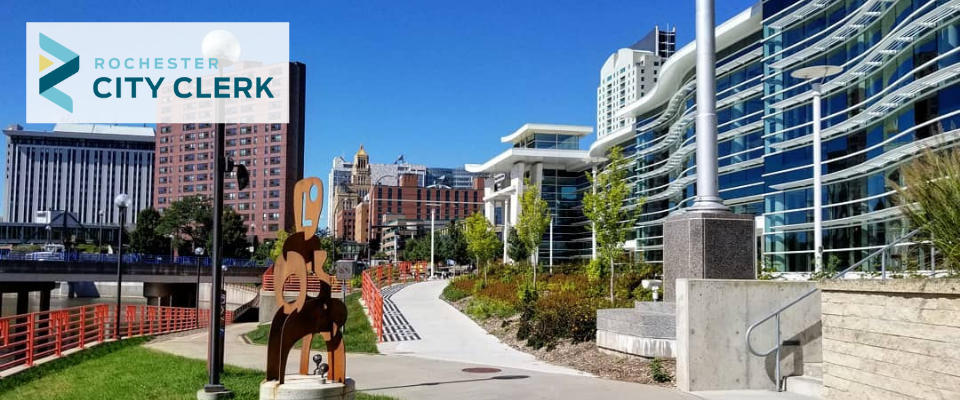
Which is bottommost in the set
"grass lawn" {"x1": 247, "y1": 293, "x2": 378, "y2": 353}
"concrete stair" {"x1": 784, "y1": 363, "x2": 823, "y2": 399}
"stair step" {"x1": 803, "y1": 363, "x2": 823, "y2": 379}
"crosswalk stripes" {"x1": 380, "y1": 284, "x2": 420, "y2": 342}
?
"grass lawn" {"x1": 247, "y1": 293, "x2": 378, "y2": 353}

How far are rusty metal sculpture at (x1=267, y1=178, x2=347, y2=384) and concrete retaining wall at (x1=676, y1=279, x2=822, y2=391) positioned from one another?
4.75m

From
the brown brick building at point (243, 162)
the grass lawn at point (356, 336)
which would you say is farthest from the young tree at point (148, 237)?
the grass lawn at point (356, 336)

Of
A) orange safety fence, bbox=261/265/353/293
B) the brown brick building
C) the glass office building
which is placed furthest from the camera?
the brown brick building

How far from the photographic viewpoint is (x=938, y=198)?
791cm

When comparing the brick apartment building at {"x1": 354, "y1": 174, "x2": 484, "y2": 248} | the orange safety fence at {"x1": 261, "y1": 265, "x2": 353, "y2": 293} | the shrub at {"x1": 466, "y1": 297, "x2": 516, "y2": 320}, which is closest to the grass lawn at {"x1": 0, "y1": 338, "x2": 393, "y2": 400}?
the shrub at {"x1": 466, "y1": 297, "x2": 516, "y2": 320}

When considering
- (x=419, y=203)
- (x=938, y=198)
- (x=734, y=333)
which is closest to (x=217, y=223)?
(x=734, y=333)

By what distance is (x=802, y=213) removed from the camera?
1346 inches

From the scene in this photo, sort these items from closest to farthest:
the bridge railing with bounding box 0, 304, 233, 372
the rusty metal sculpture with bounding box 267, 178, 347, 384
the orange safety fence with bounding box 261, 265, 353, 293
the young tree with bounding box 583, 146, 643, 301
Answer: the rusty metal sculpture with bounding box 267, 178, 347, 384, the bridge railing with bounding box 0, 304, 233, 372, the young tree with bounding box 583, 146, 643, 301, the orange safety fence with bounding box 261, 265, 353, 293

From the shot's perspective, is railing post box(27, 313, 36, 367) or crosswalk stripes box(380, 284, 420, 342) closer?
railing post box(27, 313, 36, 367)

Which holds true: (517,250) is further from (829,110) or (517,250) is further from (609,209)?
(609,209)

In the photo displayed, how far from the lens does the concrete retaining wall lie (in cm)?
1103

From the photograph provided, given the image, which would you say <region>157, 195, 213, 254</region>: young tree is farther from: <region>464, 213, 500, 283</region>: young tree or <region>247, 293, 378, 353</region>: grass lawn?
<region>247, 293, 378, 353</region>: grass lawn

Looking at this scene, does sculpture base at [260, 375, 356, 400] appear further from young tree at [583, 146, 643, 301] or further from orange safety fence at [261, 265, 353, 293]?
orange safety fence at [261, 265, 353, 293]

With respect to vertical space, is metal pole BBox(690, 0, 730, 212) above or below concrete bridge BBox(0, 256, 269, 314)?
above
